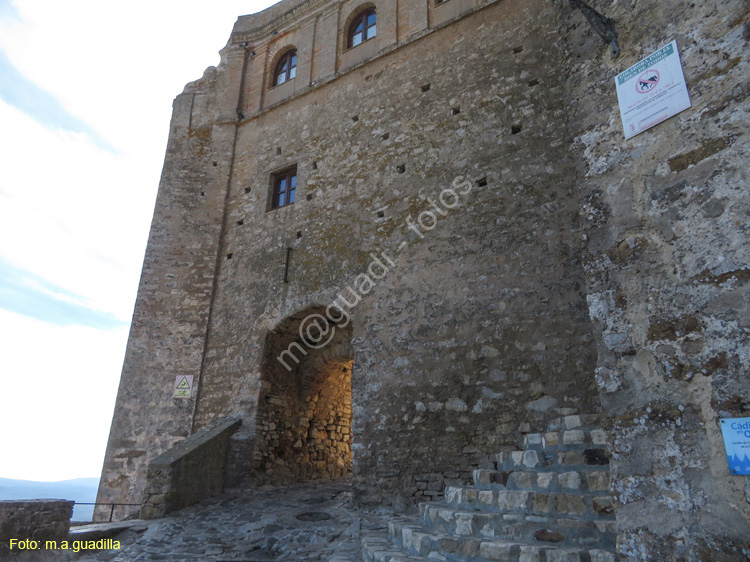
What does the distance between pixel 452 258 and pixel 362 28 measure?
5.51 meters

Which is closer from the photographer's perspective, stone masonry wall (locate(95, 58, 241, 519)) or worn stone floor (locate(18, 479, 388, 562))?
worn stone floor (locate(18, 479, 388, 562))

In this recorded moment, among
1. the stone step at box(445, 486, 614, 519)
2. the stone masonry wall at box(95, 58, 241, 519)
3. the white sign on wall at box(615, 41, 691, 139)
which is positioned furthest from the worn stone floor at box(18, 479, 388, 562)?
the white sign on wall at box(615, 41, 691, 139)

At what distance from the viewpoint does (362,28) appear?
9414 millimetres

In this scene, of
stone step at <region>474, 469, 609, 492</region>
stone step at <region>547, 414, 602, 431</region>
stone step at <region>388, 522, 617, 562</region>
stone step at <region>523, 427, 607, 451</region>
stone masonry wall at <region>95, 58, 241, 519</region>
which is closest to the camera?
stone step at <region>388, 522, 617, 562</region>

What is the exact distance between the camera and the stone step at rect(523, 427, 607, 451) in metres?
4.01

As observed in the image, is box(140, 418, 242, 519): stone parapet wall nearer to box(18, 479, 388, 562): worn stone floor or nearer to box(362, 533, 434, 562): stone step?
box(18, 479, 388, 562): worn stone floor

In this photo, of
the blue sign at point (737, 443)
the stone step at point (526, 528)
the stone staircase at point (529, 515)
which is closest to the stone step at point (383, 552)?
the stone staircase at point (529, 515)

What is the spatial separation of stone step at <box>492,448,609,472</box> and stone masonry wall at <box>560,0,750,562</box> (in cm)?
135

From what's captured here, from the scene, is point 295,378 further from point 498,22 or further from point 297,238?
point 498,22

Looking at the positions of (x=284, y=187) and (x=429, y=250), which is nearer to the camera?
(x=429, y=250)

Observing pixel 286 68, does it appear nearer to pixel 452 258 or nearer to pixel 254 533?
pixel 452 258

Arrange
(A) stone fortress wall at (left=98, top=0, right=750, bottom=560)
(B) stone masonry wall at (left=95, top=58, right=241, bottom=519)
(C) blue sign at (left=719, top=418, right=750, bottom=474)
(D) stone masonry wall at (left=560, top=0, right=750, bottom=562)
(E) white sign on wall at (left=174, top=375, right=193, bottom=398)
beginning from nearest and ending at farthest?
1. (C) blue sign at (left=719, top=418, right=750, bottom=474)
2. (D) stone masonry wall at (left=560, top=0, right=750, bottom=562)
3. (A) stone fortress wall at (left=98, top=0, right=750, bottom=560)
4. (B) stone masonry wall at (left=95, top=58, right=241, bottom=519)
5. (E) white sign on wall at (left=174, top=375, right=193, bottom=398)

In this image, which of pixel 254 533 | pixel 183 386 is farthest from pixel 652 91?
pixel 183 386

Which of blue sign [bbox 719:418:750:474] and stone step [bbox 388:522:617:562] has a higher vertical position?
blue sign [bbox 719:418:750:474]
